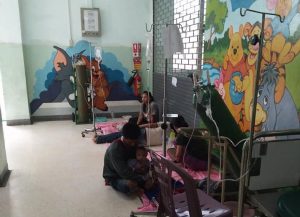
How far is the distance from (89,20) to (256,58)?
3891 mm

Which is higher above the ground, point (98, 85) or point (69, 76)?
point (69, 76)

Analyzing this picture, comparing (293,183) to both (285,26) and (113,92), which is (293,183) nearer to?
(285,26)

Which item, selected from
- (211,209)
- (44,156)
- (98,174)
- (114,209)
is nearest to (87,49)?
(44,156)

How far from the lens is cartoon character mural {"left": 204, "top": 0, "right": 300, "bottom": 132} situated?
209 centimetres

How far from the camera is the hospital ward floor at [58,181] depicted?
2295 mm

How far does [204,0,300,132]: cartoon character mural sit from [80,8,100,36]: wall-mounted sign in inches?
112

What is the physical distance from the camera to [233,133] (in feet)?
6.53

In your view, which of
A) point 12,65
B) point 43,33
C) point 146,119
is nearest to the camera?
point 146,119

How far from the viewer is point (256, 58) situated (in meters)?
2.47

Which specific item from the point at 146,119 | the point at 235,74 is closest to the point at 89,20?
the point at 146,119

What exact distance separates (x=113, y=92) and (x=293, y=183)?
14.7 ft

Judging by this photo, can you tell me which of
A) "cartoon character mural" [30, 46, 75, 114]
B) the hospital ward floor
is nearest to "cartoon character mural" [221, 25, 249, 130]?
the hospital ward floor

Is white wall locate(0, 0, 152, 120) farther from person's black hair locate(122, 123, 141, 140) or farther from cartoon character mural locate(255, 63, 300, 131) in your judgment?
cartoon character mural locate(255, 63, 300, 131)

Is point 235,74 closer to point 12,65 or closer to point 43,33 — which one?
point 43,33
